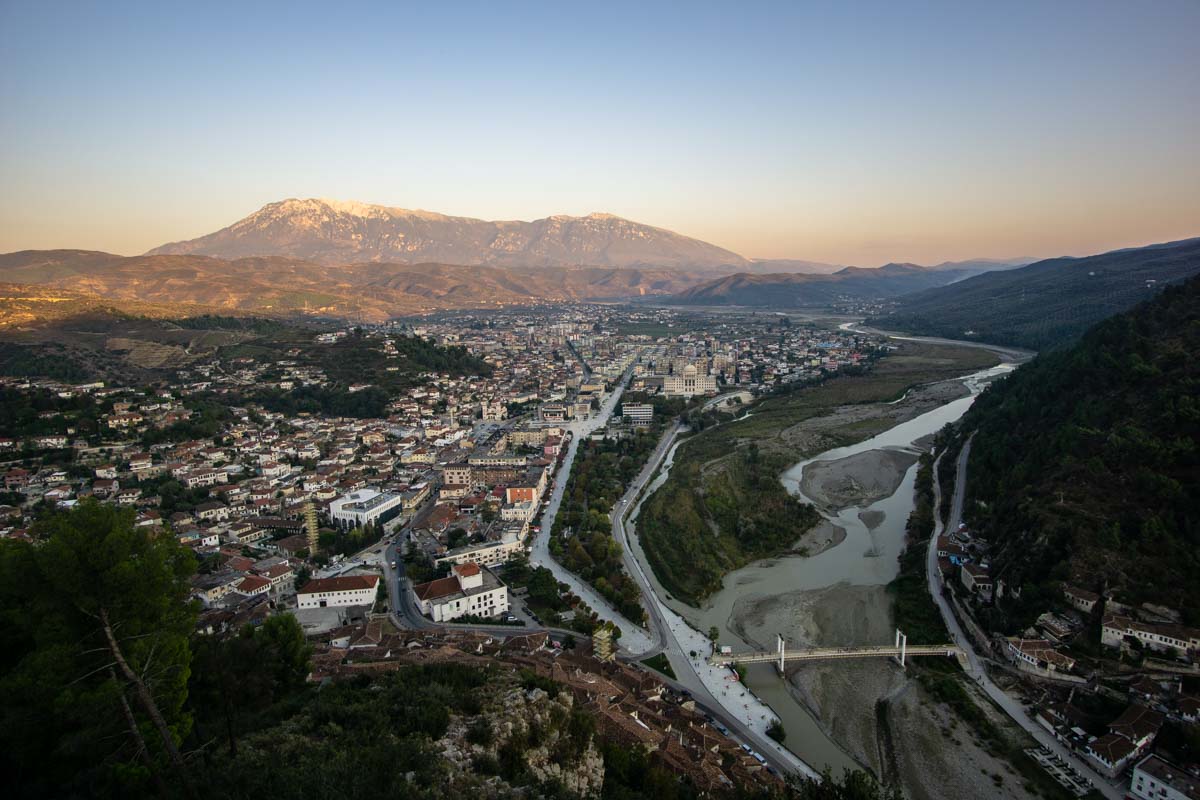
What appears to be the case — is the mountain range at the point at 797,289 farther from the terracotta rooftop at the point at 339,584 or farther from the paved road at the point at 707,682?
the terracotta rooftop at the point at 339,584

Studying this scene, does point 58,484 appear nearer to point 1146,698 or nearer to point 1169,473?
point 1146,698

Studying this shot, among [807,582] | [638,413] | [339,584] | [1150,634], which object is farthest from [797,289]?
[339,584]

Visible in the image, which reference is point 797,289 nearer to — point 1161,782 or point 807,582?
point 807,582

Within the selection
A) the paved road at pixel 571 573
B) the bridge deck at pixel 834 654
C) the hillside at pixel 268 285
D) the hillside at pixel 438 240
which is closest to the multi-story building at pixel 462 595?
the paved road at pixel 571 573

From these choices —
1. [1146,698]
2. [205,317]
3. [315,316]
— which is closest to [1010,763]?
[1146,698]

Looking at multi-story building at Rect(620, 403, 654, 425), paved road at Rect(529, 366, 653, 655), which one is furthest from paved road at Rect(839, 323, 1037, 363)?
paved road at Rect(529, 366, 653, 655)

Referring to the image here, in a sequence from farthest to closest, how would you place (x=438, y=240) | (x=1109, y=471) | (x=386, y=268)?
(x=438, y=240) → (x=386, y=268) → (x=1109, y=471)
